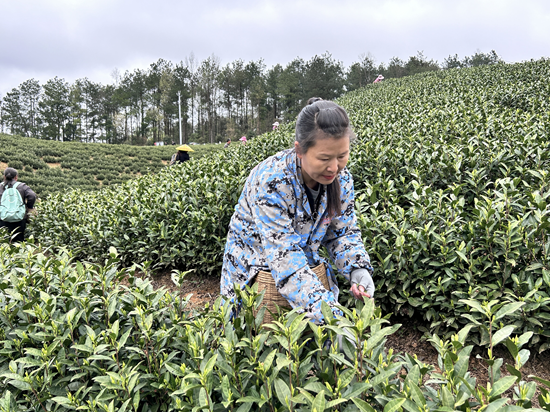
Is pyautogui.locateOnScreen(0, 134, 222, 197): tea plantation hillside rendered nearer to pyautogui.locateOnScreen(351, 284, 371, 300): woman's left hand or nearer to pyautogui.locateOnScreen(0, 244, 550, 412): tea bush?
pyautogui.locateOnScreen(0, 244, 550, 412): tea bush

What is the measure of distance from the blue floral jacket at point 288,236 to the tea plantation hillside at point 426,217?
502mm

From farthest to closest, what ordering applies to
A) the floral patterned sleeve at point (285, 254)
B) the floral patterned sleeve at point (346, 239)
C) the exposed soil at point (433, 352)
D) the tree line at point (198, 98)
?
the tree line at point (198, 98) < the exposed soil at point (433, 352) < the floral patterned sleeve at point (346, 239) < the floral patterned sleeve at point (285, 254)

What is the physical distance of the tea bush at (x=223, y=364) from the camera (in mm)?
1014

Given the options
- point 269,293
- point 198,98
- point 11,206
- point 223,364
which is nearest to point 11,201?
point 11,206

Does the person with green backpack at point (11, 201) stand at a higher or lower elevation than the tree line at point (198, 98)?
lower

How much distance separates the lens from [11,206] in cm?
616

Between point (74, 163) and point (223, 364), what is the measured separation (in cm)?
1903

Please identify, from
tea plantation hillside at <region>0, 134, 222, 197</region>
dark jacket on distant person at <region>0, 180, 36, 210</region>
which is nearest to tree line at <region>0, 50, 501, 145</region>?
tea plantation hillside at <region>0, 134, 222, 197</region>

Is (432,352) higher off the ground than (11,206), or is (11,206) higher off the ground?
(11,206)

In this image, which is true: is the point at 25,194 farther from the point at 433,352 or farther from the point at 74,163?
the point at 74,163

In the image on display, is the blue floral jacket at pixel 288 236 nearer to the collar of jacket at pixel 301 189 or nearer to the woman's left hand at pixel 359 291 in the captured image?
the collar of jacket at pixel 301 189

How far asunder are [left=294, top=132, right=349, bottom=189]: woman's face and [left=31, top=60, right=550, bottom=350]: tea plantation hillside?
0.62 metres

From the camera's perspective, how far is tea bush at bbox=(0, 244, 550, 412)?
3.33 ft

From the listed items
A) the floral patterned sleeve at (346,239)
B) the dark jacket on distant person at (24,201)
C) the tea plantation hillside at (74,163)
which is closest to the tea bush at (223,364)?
the floral patterned sleeve at (346,239)
